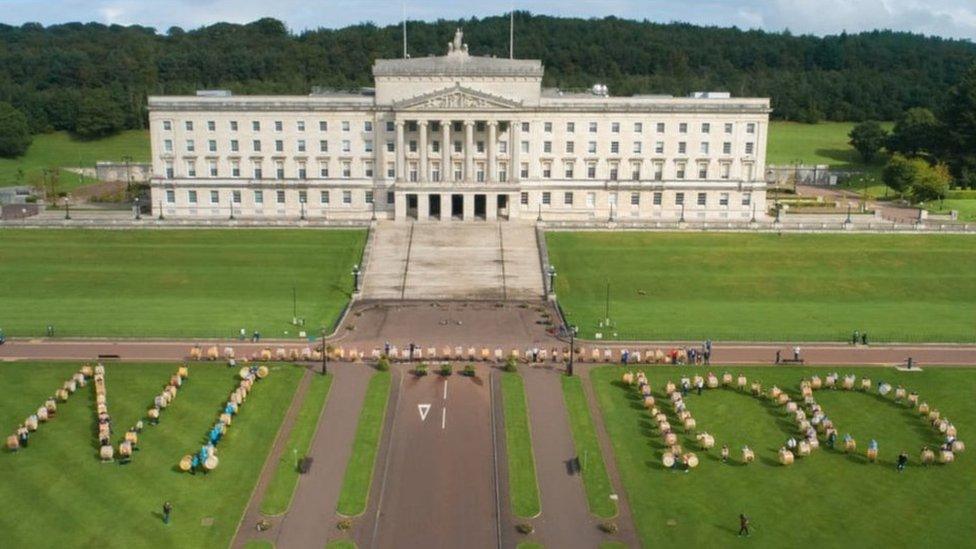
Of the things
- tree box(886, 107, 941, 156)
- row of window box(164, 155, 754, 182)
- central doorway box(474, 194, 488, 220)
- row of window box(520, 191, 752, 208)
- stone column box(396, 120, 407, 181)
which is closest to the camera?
stone column box(396, 120, 407, 181)

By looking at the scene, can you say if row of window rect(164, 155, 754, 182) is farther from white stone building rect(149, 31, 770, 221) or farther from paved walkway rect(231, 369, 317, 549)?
paved walkway rect(231, 369, 317, 549)

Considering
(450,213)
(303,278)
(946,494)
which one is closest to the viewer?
(946,494)

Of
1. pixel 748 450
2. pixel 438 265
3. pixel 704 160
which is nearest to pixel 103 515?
pixel 748 450

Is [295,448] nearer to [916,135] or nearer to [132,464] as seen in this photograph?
[132,464]

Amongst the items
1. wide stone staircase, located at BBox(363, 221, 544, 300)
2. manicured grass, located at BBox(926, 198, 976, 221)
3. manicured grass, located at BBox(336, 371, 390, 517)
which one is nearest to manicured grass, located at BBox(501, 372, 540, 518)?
manicured grass, located at BBox(336, 371, 390, 517)

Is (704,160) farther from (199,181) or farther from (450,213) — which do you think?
(199,181)

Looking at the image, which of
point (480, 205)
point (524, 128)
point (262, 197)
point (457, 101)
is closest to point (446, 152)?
point (457, 101)

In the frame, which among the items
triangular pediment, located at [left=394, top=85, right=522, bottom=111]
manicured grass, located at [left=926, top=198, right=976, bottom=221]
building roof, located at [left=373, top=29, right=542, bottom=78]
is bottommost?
manicured grass, located at [left=926, top=198, right=976, bottom=221]
